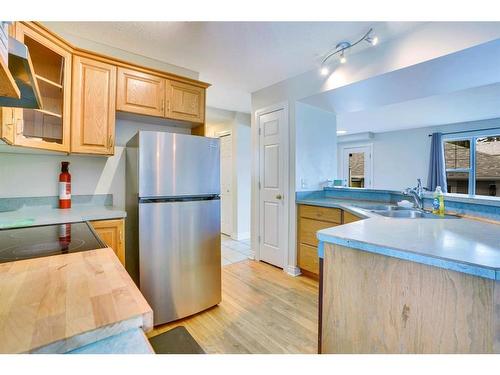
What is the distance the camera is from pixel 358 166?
261 inches

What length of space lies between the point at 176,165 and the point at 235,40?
46.4 inches

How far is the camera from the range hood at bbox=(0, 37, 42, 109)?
0.63m

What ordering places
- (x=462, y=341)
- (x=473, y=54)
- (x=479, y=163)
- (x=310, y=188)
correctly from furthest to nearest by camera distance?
(x=479, y=163)
(x=310, y=188)
(x=473, y=54)
(x=462, y=341)

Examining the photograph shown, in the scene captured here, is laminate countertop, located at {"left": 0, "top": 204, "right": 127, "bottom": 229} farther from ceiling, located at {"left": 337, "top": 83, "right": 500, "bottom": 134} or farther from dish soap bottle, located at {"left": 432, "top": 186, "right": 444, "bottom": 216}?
ceiling, located at {"left": 337, "top": 83, "right": 500, "bottom": 134}

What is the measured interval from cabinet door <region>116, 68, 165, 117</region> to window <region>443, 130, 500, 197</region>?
18.9 ft

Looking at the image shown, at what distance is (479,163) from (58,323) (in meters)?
6.60

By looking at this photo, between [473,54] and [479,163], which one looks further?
[479,163]

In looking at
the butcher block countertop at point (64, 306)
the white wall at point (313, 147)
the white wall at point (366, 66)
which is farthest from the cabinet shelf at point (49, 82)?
the white wall at point (313, 147)

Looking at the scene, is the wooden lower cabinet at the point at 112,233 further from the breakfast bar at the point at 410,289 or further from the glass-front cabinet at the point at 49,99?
the breakfast bar at the point at 410,289

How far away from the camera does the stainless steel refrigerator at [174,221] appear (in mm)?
1786

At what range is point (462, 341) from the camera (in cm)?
79

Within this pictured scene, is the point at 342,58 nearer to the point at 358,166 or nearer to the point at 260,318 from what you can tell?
the point at 260,318
